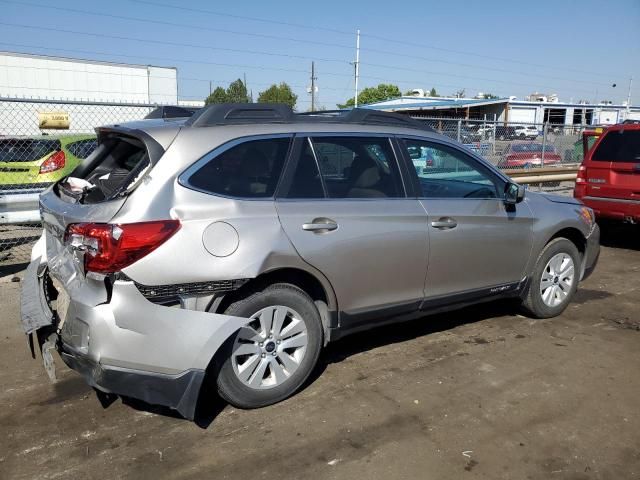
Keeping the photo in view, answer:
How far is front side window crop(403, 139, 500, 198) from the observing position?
438 cm

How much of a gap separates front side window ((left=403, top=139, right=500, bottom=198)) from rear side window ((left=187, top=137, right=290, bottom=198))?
122 centimetres

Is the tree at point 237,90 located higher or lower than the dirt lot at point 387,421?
higher

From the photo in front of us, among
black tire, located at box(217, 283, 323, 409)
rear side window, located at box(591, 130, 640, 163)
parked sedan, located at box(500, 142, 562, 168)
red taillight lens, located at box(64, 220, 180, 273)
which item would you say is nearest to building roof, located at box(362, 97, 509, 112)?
parked sedan, located at box(500, 142, 562, 168)

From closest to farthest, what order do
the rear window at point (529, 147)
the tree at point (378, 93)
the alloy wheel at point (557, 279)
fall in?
the alloy wheel at point (557, 279), the rear window at point (529, 147), the tree at point (378, 93)

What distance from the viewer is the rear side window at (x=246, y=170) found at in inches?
130

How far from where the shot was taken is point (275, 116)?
12.1 ft

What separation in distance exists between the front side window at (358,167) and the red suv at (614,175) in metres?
5.56

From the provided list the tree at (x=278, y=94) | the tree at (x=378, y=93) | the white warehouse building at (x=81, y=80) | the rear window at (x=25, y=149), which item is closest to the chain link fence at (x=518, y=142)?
the rear window at (x=25, y=149)

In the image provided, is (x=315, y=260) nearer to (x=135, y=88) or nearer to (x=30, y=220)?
(x=30, y=220)

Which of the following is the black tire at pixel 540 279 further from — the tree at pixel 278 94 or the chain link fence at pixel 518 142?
the tree at pixel 278 94

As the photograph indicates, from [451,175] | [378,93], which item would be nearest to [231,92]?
[378,93]

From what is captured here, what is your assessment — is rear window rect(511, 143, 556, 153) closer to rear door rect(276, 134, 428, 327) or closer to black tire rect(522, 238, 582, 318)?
black tire rect(522, 238, 582, 318)

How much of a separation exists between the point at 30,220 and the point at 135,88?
95.0 ft

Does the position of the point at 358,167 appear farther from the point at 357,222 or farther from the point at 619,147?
the point at 619,147
